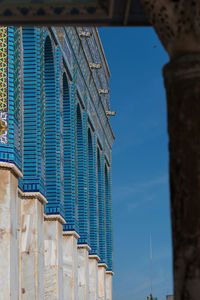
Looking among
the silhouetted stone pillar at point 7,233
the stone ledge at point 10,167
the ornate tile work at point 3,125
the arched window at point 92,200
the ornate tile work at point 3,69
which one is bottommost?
the silhouetted stone pillar at point 7,233

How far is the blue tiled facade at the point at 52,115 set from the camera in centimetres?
1031

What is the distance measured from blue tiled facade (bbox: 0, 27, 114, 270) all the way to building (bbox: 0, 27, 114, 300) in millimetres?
15

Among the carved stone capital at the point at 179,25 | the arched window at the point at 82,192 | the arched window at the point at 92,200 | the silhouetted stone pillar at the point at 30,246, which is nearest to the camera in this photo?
the carved stone capital at the point at 179,25

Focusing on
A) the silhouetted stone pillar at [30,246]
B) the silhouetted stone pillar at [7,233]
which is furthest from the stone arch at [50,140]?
the silhouetted stone pillar at [7,233]

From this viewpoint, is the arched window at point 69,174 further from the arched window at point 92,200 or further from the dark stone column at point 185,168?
the dark stone column at point 185,168

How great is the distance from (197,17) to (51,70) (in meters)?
12.0

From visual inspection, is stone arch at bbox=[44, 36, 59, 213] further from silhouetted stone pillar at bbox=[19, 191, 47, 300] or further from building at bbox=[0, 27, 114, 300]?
silhouetted stone pillar at bbox=[19, 191, 47, 300]

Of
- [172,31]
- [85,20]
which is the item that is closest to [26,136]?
[85,20]

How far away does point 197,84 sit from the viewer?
2689mm

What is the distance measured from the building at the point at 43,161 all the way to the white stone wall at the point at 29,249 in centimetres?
1

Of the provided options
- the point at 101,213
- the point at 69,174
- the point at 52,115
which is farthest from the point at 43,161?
the point at 101,213

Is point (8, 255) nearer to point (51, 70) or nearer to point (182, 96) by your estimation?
point (51, 70)

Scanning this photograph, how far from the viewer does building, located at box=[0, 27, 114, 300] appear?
33.0ft

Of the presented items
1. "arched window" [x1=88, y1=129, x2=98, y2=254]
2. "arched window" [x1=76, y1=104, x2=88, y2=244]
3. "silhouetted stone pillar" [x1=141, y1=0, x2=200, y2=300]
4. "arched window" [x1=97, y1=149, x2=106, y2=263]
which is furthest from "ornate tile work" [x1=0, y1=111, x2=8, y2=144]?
"arched window" [x1=97, y1=149, x2=106, y2=263]
